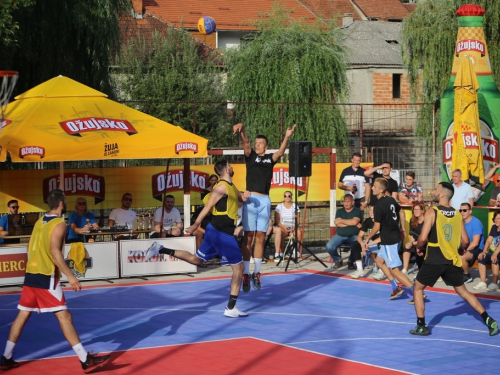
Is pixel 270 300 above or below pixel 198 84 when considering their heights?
below

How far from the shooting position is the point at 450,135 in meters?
21.2

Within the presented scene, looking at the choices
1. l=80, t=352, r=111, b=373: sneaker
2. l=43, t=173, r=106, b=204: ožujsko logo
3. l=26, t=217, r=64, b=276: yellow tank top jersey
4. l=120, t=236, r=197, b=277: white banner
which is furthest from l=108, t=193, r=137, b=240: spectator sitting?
l=80, t=352, r=111, b=373: sneaker

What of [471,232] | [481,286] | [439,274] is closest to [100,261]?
[471,232]

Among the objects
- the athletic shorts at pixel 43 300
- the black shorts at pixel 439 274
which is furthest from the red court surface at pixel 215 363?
the black shorts at pixel 439 274

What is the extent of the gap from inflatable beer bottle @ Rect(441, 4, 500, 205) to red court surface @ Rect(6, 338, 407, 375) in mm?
10974

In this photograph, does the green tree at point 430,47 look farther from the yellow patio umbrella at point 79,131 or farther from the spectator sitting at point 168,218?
the yellow patio umbrella at point 79,131

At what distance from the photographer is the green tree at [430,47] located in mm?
34906

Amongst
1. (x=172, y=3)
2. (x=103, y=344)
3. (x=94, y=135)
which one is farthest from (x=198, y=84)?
(x=103, y=344)

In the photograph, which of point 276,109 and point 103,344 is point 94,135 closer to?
point 103,344

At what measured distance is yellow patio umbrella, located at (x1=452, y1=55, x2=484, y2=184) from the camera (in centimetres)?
1939

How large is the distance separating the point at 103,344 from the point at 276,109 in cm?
2328

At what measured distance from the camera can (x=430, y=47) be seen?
35188mm

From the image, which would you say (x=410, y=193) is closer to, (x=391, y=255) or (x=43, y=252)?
(x=391, y=255)

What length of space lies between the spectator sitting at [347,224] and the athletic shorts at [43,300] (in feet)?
32.4
